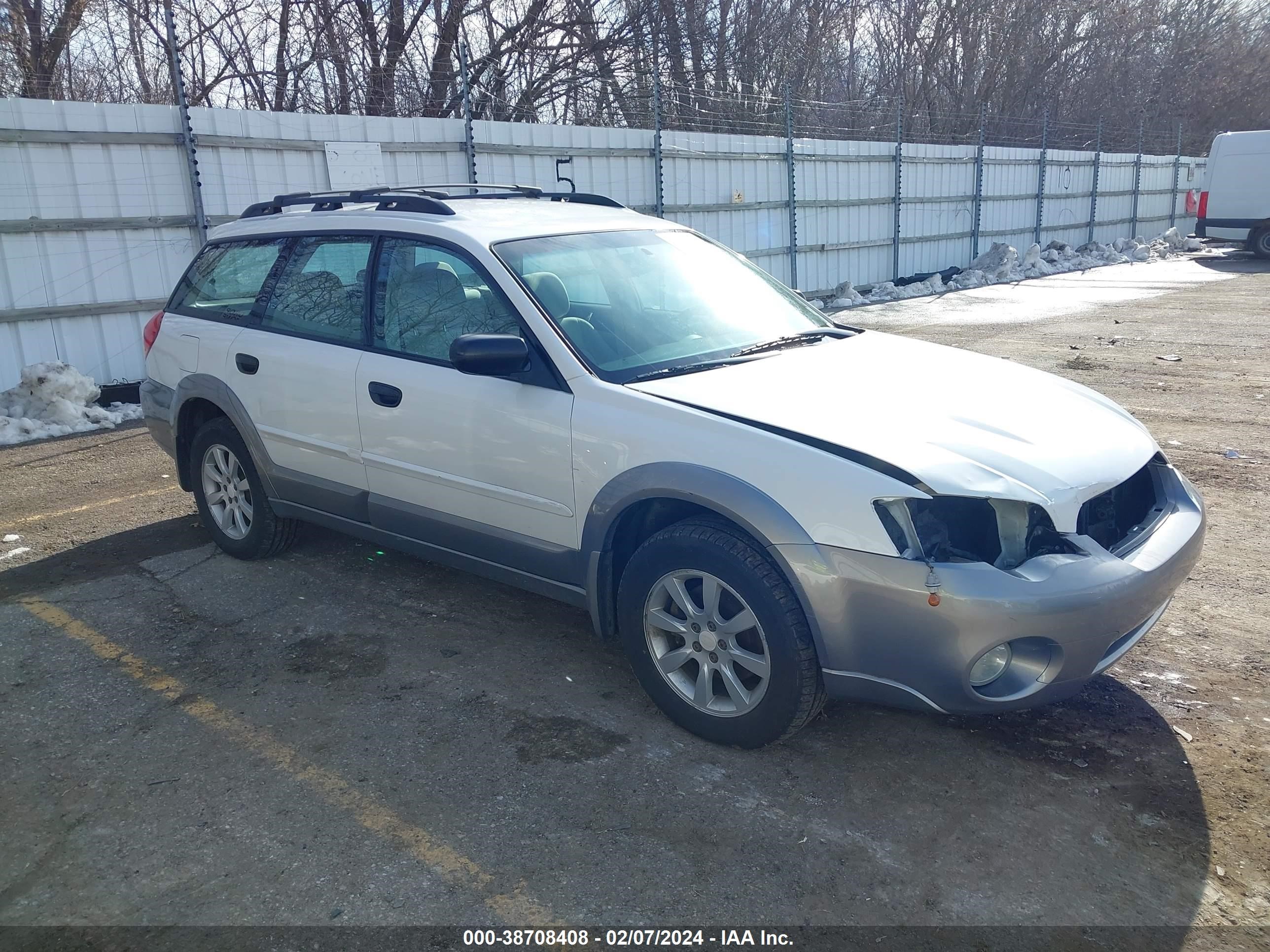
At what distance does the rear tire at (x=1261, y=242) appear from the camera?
22.2 meters

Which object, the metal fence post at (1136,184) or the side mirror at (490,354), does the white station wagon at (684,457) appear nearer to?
the side mirror at (490,354)

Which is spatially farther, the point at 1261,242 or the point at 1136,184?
the point at 1136,184

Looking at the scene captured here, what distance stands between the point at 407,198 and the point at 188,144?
19.0 ft

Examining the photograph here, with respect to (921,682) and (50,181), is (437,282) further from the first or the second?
(50,181)

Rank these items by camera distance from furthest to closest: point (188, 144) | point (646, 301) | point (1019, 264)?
point (1019, 264)
point (188, 144)
point (646, 301)

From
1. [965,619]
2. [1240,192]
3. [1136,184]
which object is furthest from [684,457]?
[1136,184]

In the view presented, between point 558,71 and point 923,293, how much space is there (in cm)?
741

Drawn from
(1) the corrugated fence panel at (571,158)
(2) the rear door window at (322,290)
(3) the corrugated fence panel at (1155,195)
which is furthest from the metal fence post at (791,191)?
(3) the corrugated fence panel at (1155,195)

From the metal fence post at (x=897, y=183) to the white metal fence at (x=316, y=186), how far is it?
0.04 metres

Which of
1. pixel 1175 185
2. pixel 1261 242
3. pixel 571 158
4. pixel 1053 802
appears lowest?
pixel 1053 802

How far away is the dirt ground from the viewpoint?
8.60 feet

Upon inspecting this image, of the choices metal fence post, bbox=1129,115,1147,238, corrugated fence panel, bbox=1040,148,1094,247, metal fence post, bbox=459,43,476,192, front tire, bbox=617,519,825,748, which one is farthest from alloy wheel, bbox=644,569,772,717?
metal fence post, bbox=1129,115,1147,238

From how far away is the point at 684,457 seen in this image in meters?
3.22

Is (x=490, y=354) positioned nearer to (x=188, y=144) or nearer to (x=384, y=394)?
(x=384, y=394)
